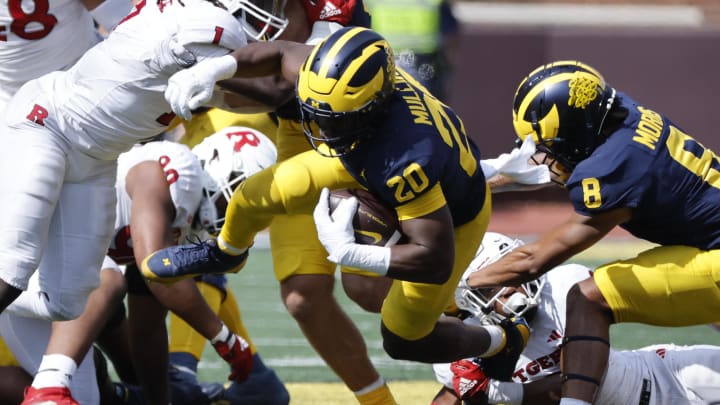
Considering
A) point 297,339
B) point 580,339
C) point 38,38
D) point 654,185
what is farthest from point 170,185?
point 297,339

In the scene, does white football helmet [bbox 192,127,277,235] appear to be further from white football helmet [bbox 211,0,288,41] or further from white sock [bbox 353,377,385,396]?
white sock [bbox 353,377,385,396]

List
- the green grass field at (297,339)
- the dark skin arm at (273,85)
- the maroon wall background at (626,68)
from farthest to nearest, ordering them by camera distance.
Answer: the maroon wall background at (626,68) → the green grass field at (297,339) → the dark skin arm at (273,85)

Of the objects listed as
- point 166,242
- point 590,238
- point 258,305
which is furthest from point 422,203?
point 258,305

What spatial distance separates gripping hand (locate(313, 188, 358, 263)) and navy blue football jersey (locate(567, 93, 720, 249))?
2.97ft

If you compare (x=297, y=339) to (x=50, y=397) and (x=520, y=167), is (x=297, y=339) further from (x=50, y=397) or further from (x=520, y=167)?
(x=50, y=397)

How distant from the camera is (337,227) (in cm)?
383

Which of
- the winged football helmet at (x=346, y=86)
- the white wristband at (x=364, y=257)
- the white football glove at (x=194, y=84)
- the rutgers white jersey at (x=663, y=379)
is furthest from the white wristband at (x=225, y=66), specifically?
the rutgers white jersey at (x=663, y=379)

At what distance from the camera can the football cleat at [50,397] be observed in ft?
13.5

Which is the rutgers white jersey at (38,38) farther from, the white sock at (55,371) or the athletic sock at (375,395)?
the athletic sock at (375,395)

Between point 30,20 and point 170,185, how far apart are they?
772 mm

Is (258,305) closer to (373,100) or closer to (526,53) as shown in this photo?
(373,100)

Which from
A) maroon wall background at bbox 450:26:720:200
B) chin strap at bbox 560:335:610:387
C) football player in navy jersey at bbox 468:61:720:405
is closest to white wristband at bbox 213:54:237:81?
football player in navy jersey at bbox 468:61:720:405

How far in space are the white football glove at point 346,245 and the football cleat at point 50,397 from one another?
105 centimetres

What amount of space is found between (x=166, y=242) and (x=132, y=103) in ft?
2.19
